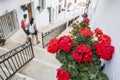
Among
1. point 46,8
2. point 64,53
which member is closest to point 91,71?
point 64,53

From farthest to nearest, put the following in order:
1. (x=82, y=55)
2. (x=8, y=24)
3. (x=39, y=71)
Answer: (x=8, y=24) → (x=39, y=71) → (x=82, y=55)

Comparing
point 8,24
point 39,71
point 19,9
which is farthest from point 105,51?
point 19,9

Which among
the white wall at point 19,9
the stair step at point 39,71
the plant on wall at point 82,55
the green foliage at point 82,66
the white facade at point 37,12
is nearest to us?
the plant on wall at point 82,55

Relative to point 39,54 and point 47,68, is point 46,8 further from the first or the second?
point 47,68

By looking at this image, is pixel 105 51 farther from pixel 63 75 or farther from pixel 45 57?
pixel 45 57

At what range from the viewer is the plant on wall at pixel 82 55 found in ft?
6.18

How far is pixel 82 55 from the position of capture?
1847 millimetres

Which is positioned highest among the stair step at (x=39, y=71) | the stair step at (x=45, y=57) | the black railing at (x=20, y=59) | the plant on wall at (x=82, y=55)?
the plant on wall at (x=82, y=55)

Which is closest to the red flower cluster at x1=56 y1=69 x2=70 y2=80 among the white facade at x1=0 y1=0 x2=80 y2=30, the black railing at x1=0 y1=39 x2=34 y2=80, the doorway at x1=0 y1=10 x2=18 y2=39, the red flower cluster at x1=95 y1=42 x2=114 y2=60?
the red flower cluster at x1=95 y1=42 x2=114 y2=60

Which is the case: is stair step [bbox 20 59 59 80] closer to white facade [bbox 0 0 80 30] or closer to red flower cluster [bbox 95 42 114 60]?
red flower cluster [bbox 95 42 114 60]

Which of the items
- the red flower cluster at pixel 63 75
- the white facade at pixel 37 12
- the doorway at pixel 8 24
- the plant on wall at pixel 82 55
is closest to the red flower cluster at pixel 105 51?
the plant on wall at pixel 82 55

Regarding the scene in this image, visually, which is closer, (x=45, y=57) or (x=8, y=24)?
(x=45, y=57)

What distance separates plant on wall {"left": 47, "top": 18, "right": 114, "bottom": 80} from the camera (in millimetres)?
1883

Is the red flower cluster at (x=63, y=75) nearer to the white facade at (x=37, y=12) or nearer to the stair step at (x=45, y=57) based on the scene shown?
the stair step at (x=45, y=57)
